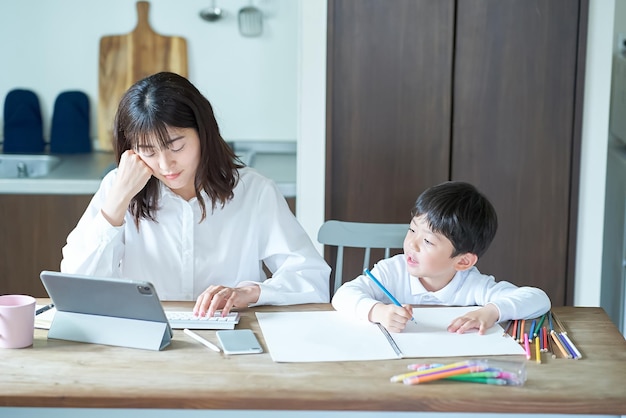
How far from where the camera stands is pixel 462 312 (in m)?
1.85

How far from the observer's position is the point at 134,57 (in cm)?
370

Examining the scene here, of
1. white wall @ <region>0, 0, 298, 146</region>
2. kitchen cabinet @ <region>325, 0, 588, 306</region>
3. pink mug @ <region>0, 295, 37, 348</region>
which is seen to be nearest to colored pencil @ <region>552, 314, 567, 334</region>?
pink mug @ <region>0, 295, 37, 348</region>

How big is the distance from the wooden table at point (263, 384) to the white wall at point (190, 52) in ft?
7.30

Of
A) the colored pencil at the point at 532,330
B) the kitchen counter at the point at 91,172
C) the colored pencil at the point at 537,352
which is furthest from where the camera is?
the kitchen counter at the point at 91,172

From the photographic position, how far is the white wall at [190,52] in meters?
3.71

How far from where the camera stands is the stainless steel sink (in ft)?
11.5

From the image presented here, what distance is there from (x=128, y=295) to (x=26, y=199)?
1.75 metres

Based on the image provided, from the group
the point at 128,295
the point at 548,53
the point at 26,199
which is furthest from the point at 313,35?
the point at 128,295

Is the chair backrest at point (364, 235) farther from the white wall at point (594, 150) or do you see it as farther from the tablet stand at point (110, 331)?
the white wall at point (594, 150)

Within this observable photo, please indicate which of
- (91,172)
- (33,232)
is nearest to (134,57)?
(91,172)

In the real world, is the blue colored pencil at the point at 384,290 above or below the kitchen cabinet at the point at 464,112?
below

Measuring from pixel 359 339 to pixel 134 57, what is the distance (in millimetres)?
2315

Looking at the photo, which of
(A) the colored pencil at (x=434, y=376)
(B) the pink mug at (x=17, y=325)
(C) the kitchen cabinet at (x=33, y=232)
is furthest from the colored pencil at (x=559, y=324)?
(C) the kitchen cabinet at (x=33, y=232)

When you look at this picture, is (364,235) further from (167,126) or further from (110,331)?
(110,331)
